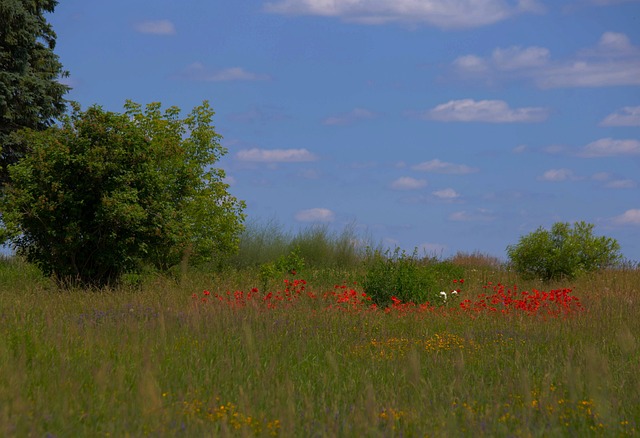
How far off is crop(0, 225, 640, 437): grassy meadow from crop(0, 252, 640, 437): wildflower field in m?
0.02

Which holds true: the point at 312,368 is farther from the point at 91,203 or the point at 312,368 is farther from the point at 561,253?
the point at 561,253

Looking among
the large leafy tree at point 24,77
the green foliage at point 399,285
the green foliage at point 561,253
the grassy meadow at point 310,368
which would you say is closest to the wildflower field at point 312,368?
the grassy meadow at point 310,368

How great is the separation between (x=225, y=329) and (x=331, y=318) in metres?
1.82

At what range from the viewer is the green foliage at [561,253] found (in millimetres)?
19875

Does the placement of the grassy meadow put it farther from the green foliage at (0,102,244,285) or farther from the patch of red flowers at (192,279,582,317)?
the green foliage at (0,102,244,285)

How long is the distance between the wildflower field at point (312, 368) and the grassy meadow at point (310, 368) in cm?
2

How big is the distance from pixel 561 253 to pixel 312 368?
14.6 metres

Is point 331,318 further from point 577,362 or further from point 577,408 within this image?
point 577,408

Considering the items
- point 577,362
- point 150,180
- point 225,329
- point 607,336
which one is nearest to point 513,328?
point 607,336

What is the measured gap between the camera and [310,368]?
22.3ft

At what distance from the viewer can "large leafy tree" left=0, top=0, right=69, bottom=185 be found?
2441cm

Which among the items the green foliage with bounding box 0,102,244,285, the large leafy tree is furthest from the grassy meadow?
the large leafy tree

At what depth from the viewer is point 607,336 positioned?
8922 mm

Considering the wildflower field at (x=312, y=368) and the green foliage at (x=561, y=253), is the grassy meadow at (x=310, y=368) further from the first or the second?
the green foliage at (x=561, y=253)
